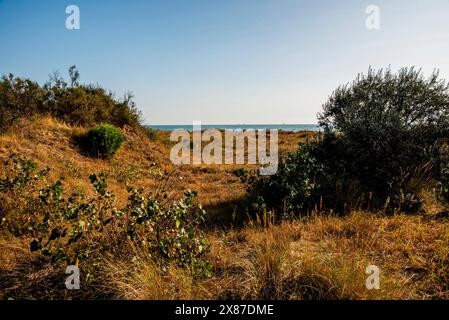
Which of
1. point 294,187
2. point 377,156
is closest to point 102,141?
point 294,187

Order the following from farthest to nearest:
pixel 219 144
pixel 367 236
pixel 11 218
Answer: pixel 219 144 < pixel 11 218 < pixel 367 236

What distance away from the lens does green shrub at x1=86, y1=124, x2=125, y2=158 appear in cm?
1259

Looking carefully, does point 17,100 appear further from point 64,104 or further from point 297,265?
point 297,265

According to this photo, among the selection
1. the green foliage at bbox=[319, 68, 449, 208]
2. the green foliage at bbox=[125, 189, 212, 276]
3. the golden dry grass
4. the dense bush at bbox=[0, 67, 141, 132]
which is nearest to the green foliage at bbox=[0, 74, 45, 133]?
the dense bush at bbox=[0, 67, 141, 132]

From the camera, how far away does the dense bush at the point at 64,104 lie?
37.9ft

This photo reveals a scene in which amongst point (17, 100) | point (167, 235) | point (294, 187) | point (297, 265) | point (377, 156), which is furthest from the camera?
point (17, 100)

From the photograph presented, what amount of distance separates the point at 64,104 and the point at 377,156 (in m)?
14.5

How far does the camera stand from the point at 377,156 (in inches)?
275

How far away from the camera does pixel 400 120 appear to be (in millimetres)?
7316

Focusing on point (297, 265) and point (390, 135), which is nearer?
point (297, 265)

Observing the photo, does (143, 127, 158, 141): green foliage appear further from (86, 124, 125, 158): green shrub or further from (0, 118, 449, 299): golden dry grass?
(0, 118, 449, 299): golden dry grass
